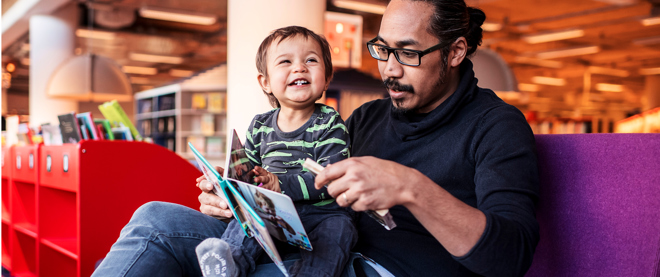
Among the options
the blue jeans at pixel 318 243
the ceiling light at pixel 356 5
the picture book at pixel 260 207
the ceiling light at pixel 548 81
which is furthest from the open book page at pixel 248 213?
the ceiling light at pixel 548 81

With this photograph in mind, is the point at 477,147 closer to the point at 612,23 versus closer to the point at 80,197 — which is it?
the point at 80,197

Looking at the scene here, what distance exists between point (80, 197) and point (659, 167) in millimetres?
2446

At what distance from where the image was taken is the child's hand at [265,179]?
133 cm

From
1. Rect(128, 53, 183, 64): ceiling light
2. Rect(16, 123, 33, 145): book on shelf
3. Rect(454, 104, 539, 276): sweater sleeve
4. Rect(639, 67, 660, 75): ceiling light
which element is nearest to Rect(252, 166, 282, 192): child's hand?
Rect(454, 104, 539, 276): sweater sleeve

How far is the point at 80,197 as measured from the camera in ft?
8.38

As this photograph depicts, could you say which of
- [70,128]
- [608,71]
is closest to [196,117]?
[70,128]

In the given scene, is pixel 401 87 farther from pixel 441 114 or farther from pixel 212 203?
pixel 212 203

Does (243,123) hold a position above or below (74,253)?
above

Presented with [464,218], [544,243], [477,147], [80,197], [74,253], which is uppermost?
[477,147]

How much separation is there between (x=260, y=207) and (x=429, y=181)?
367 mm

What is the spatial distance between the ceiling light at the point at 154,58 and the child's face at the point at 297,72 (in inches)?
561

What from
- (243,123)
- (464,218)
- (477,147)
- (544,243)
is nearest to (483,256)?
(464,218)

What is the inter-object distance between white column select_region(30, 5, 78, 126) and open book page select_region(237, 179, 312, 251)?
27.5ft

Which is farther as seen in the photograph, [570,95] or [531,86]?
[570,95]
